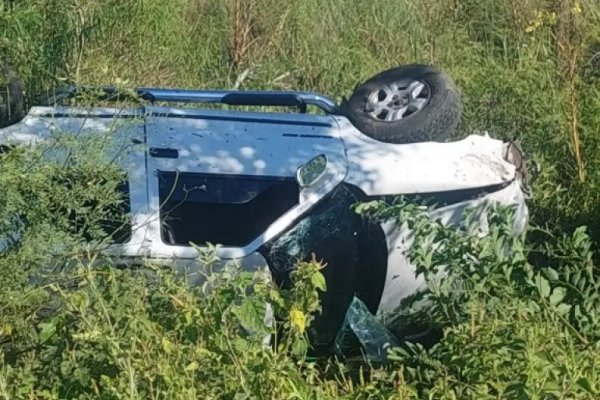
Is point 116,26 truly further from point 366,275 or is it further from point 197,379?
point 197,379

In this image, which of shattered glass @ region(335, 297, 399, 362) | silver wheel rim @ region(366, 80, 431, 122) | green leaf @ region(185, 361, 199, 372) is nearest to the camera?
green leaf @ region(185, 361, 199, 372)

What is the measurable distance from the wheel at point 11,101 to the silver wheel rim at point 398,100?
175 cm

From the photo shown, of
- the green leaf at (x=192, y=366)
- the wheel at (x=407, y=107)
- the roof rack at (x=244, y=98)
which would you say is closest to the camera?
the green leaf at (x=192, y=366)

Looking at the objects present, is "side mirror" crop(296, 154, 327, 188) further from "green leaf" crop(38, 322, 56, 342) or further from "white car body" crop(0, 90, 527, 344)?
"green leaf" crop(38, 322, 56, 342)

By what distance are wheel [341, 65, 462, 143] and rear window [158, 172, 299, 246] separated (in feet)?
2.14

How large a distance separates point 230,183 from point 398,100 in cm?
122

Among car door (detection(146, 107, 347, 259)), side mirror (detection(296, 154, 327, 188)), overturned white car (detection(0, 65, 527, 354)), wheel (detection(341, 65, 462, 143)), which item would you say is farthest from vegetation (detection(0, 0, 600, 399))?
wheel (detection(341, 65, 462, 143))

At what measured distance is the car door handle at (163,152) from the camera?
5.31 m

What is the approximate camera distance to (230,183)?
17.5ft

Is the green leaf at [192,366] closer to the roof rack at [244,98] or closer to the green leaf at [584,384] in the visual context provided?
the green leaf at [584,384]

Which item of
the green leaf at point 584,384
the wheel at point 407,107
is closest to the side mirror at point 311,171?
the wheel at point 407,107

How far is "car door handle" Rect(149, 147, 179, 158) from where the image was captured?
5.31 metres

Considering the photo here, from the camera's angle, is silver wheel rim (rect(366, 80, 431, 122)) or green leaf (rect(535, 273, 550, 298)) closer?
green leaf (rect(535, 273, 550, 298))

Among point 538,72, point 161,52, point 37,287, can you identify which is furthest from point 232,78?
point 37,287
